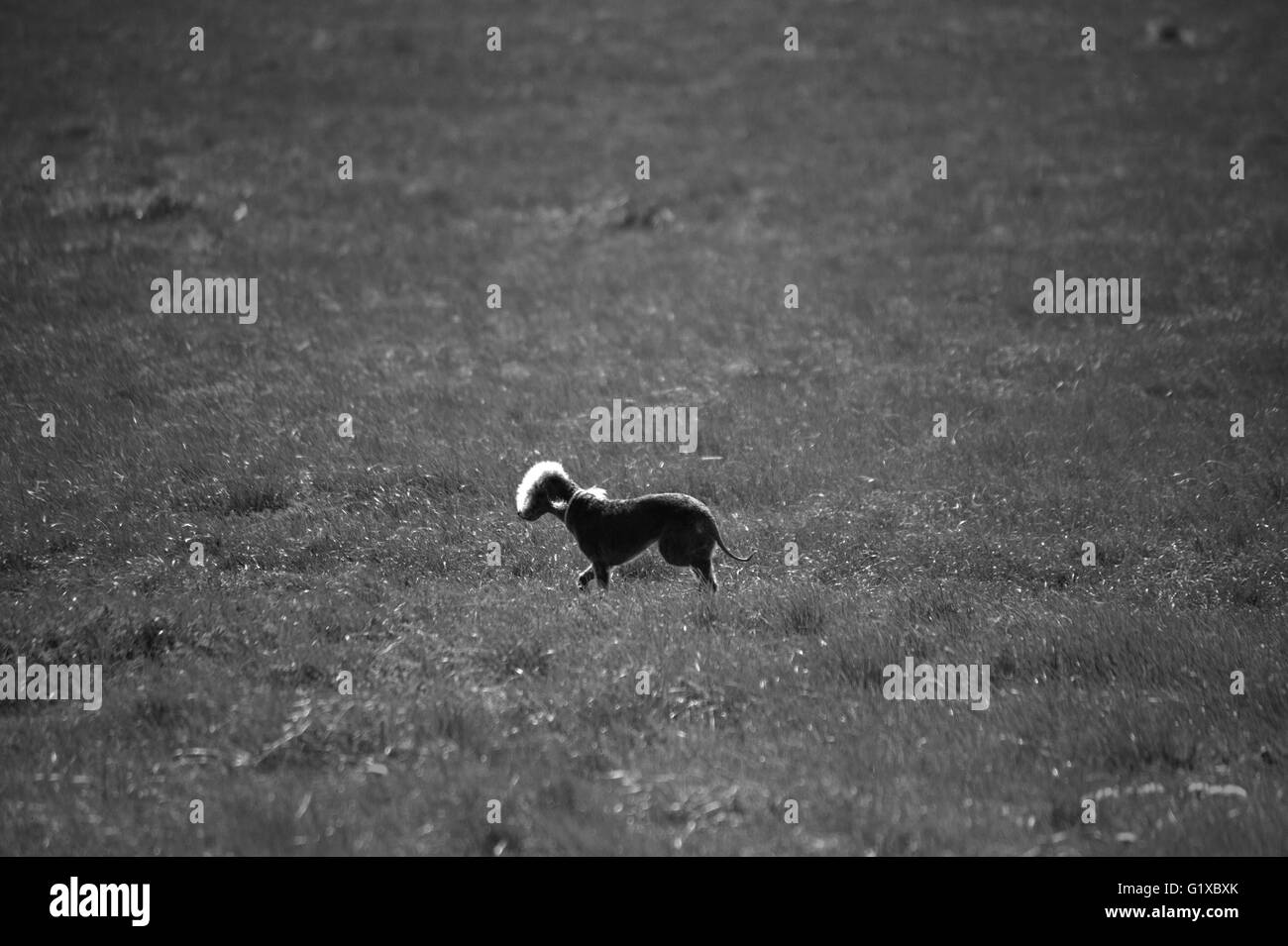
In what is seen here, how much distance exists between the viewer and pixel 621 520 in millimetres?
12000

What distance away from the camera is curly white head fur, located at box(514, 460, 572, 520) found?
12.1 meters

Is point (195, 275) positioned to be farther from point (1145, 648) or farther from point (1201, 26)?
point (1201, 26)

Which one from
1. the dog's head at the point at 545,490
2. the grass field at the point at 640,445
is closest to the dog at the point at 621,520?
the dog's head at the point at 545,490

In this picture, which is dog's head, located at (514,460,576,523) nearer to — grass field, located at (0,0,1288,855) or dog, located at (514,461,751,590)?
dog, located at (514,461,751,590)

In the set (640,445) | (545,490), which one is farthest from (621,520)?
(640,445)

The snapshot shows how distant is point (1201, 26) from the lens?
40.5 meters

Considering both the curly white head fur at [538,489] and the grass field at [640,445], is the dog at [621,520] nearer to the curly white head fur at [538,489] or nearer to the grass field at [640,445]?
the curly white head fur at [538,489]

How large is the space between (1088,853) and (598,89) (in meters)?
32.7

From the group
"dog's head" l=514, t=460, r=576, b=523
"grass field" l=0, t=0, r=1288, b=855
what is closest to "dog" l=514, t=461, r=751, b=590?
"dog's head" l=514, t=460, r=576, b=523

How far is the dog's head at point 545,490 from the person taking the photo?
12.1 m

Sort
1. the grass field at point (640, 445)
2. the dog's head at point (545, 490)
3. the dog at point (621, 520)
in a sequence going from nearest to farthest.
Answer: the grass field at point (640, 445)
the dog at point (621, 520)
the dog's head at point (545, 490)

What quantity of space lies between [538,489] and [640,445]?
545cm

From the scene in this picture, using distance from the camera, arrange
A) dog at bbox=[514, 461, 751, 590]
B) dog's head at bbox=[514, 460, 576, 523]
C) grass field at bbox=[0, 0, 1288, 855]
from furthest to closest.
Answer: dog's head at bbox=[514, 460, 576, 523] < dog at bbox=[514, 461, 751, 590] < grass field at bbox=[0, 0, 1288, 855]

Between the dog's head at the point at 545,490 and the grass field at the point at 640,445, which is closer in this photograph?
the grass field at the point at 640,445
